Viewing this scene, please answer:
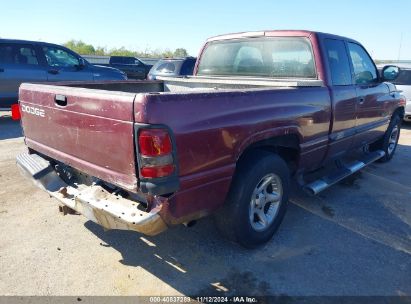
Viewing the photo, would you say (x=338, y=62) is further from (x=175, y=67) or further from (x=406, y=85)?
(x=175, y=67)

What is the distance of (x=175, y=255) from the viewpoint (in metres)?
3.19

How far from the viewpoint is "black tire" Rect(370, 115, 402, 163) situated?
19.6ft

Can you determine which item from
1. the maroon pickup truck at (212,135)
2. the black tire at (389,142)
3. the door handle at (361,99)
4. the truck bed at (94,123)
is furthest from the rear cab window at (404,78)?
the truck bed at (94,123)

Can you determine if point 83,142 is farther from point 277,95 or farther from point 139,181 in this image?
point 277,95

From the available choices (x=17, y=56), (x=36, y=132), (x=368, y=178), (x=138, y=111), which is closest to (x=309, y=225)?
(x=368, y=178)

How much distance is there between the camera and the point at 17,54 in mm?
8648

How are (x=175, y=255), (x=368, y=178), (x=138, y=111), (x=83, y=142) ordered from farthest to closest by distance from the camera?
(x=368, y=178), (x=175, y=255), (x=83, y=142), (x=138, y=111)

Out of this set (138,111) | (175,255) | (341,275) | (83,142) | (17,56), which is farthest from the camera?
(17,56)

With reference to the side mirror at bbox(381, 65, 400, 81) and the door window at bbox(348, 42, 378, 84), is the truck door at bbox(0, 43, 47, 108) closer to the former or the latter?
the door window at bbox(348, 42, 378, 84)

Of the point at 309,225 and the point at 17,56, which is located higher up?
the point at 17,56

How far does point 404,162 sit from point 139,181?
18.5ft

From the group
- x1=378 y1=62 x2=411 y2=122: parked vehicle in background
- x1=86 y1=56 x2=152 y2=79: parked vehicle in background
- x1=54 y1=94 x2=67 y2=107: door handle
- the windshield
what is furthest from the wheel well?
x1=86 y1=56 x2=152 y2=79: parked vehicle in background

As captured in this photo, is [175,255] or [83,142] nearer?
[83,142]

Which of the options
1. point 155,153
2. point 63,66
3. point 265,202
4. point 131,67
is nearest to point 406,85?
point 265,202
